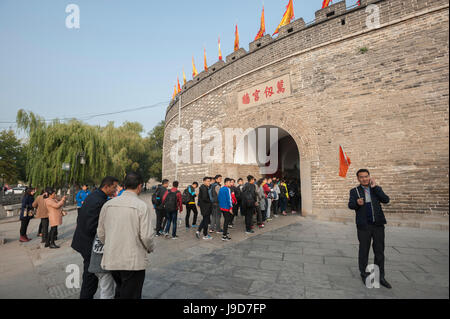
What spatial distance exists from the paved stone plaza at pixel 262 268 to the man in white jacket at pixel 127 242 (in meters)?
0.76

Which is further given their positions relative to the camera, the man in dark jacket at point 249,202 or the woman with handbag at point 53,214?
the man in dark jacket at point 249,202

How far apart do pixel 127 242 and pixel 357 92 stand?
24.3 feet

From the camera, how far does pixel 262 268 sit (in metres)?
3.29

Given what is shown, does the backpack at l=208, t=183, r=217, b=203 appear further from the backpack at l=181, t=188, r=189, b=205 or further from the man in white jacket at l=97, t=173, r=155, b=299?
the man in white jacket at l=97, t=173, r=155, b=299

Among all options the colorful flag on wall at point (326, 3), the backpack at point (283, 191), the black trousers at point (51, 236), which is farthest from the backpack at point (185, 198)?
the colorful flag on wall at point (326, 3)

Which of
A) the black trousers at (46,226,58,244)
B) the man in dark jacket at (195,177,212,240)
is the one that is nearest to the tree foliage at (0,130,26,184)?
the black trousers at (46,226,58,244)

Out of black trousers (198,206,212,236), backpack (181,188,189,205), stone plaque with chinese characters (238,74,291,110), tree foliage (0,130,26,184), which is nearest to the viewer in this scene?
black trousers (198,206,212,236)

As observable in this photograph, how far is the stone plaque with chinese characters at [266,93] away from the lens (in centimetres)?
816

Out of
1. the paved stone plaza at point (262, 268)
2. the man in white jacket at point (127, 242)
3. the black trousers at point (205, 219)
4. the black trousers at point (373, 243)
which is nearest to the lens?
the man in white jacket at point (127, 242)

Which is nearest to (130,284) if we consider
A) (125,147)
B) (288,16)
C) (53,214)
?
(53,214)

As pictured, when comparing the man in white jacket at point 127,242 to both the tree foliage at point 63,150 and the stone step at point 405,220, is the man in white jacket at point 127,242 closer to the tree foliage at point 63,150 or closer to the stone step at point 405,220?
the stone step at point 405,220

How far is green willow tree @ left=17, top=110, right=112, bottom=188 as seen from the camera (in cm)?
1202

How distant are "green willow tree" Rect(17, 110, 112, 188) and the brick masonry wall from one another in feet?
32.5
